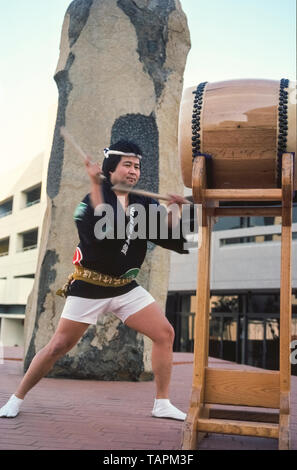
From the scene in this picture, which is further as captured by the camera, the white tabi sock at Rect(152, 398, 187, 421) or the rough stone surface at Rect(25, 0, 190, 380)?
the rough stone surface at Rect(25, 0, 190, 380)

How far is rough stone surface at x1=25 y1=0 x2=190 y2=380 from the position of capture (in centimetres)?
599

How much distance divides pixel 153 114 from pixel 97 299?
130 inches

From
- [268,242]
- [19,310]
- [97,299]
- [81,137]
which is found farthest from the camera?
[19,310]

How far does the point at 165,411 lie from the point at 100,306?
0.87 m

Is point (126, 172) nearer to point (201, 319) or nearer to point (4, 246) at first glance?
point (201, 319)

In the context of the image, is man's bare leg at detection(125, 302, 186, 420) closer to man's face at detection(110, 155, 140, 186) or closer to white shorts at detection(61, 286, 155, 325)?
white shorts at detection(61, 286, 155, 325)

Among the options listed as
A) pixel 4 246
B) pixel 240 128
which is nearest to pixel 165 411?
pixel 240 128

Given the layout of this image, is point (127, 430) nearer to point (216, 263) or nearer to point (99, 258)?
point (99, 258)

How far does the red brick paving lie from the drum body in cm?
159

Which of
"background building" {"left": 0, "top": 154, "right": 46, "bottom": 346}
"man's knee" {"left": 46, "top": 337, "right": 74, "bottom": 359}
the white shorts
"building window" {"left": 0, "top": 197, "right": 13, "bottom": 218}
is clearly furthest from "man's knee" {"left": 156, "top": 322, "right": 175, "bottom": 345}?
"building window" {"left": 0, "top": 197, "right": 13, "bottom": 218}

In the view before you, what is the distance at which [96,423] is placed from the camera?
11.4ft

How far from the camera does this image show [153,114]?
633cm

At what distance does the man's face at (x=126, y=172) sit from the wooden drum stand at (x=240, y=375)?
57cm

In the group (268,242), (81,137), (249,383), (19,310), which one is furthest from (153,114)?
(19,310)
